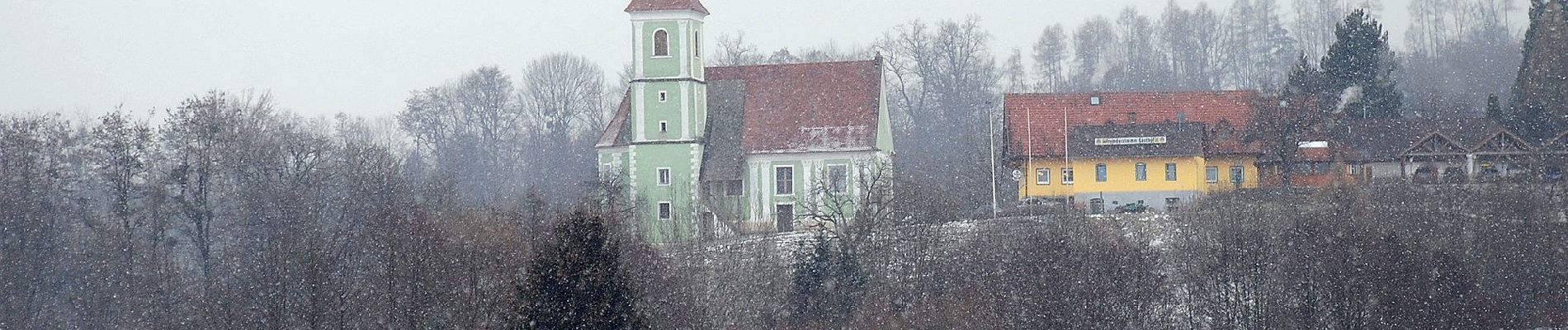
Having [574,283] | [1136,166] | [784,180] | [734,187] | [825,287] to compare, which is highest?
[1136,166]

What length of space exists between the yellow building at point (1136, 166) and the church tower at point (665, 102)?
9.00 m

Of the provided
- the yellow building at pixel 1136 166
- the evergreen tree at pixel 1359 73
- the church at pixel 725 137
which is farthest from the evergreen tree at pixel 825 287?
the evergreen tree at pixel 1359 73

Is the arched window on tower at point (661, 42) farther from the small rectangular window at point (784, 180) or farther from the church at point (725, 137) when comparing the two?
the small rectangular window at point (784, 180)

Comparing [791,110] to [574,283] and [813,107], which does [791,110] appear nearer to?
[813,107]

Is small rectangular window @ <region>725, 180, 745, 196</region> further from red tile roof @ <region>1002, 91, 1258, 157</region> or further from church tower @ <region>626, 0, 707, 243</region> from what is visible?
red tile roof @ <region>1002, 91, 1258, 157</region>

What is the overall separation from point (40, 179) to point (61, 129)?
308 centimetres

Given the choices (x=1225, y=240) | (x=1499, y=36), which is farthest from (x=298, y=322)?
(x=1499, y=36)

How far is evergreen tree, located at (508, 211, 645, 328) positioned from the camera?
2111 centimetres

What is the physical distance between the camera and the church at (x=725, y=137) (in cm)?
5272

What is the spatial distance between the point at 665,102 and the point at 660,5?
2.72 m

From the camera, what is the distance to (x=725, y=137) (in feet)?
179

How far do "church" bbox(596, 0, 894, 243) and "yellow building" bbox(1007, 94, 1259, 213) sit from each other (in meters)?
4.59

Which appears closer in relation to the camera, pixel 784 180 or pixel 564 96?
pixel 784 180

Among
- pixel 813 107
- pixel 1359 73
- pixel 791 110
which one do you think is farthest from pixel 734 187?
pixel 1359 73
